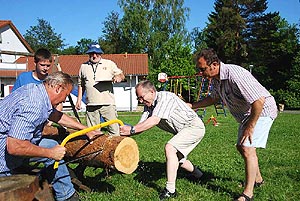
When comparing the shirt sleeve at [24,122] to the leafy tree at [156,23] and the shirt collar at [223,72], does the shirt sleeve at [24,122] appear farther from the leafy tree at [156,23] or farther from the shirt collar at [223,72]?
the leafy tree at [156,23]

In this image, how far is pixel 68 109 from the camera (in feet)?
75.7

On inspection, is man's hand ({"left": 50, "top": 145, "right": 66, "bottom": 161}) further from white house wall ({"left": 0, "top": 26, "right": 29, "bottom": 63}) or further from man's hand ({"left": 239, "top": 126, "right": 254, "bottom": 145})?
white house wall ({"left": 0, "top": 26, "right": 29, "bottom": 63})

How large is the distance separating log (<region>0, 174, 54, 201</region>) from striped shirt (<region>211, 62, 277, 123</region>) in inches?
94.4

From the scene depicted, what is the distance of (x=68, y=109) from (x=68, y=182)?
19.3 m

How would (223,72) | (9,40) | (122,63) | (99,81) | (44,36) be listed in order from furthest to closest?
1. (44,36)
2. (9,40)
3. (122,63)
4. (99,81)
5. (223,72)

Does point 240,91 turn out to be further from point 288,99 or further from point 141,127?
point 288,99

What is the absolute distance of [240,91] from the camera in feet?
14.4

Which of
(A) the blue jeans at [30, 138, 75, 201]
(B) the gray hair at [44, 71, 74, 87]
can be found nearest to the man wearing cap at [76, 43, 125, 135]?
(A) the blue jeans at [30, 138, 75, 201]

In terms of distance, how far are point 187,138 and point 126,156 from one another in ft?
3.13

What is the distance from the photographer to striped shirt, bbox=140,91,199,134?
4797mm

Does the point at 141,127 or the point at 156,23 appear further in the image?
the point at 156,23

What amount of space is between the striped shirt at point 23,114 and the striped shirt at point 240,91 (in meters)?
2.14

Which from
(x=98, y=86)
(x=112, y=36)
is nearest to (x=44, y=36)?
(x=112, y=36)

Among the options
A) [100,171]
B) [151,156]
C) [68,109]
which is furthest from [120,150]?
[68,109]
